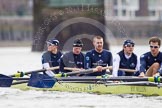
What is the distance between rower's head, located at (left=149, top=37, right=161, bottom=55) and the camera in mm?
16297

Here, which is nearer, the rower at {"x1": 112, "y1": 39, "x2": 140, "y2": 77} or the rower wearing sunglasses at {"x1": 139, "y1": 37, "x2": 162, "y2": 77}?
the rower wearing sunglasses at {"x1": 139, "y1": 37, "x2": 162, "y2": 77}

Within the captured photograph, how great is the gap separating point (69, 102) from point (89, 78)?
87 centimetres

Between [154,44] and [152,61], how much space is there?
20.1 inches

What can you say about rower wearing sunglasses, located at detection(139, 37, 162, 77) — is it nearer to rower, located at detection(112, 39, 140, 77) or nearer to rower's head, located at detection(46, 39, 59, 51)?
rower, located at detection(112, 39, 140, 77)

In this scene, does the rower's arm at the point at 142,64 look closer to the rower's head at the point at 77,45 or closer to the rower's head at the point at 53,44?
the rower's head at the point at 77,45

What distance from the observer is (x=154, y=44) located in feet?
53.7

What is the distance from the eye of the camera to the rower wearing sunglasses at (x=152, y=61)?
1632 cm

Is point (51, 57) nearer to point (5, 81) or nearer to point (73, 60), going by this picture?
point (73, 60)

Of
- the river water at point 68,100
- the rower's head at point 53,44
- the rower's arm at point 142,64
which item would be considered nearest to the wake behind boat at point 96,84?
the river water at point 68,100

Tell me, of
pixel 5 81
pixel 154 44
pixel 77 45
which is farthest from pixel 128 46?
pixel 5 81

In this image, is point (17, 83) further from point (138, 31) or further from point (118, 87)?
point (138, 31)

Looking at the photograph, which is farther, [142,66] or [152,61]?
[152,61]

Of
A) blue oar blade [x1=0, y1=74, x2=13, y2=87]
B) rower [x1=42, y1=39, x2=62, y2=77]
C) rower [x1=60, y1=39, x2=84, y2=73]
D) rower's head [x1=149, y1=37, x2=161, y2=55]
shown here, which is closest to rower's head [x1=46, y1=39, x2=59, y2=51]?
rower [x1=42, y1=39, x2=62, y2=77]

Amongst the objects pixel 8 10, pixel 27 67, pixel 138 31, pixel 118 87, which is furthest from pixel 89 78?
pixel 8 10
